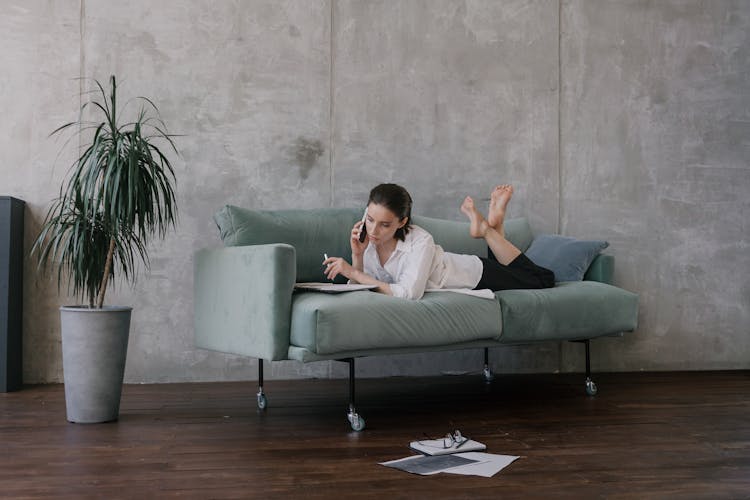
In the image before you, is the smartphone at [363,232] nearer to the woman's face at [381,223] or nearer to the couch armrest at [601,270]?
the woman's face at [381,223]

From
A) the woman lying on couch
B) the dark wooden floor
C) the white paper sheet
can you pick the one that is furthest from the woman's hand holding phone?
the white paper sheet

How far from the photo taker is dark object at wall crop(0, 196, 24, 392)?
3613 millimetres

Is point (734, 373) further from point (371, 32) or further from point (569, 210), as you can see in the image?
point (371, 32)

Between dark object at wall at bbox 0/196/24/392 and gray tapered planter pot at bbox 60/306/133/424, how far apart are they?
0.86 m

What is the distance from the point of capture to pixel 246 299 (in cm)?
296

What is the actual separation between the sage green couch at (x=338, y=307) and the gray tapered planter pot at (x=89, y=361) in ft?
1.49

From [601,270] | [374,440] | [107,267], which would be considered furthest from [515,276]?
[107,267]

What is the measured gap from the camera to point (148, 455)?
2377 mm

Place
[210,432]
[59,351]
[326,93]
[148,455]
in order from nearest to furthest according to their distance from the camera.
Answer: [148,455]
[210,432]
[59,351]
[326,93]

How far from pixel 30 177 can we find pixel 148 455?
2155 mm

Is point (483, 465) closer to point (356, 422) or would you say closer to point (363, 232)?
point (356, 422)

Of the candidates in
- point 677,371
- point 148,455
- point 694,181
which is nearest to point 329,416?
point 148,455

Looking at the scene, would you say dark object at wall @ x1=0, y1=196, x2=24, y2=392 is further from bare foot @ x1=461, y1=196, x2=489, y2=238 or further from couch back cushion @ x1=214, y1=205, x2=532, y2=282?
bare foot @ x1=461, y1=196, x2=489, y2=238

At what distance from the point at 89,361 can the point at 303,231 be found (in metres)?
1.10
